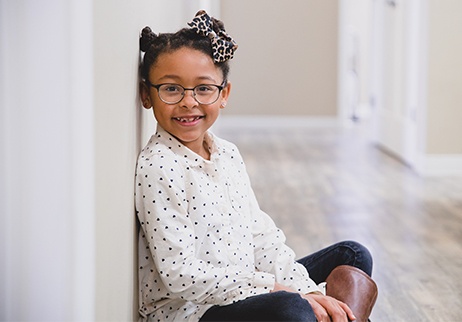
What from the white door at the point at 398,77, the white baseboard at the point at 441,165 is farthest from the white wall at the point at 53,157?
the white door at the point at 398,77

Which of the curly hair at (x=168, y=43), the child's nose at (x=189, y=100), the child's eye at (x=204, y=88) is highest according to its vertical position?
the curly hair at (x=168, y=43)

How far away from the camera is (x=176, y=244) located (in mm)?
1691

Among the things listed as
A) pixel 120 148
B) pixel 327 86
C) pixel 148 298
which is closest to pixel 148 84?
pixel 120 148

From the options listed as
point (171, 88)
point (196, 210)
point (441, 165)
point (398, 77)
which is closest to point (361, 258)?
point (196, 210)

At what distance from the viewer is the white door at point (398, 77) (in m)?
6.18

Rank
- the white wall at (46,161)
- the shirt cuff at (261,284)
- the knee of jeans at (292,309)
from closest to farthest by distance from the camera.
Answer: the white wall at (46,161)
the knee of jeans at (292,309)
the shirt cuff at (261,284)

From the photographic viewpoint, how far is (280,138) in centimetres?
816

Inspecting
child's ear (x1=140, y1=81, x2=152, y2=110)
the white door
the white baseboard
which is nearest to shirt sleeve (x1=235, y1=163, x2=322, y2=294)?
child's ear (x1=140, y1=81, x2=152, y2=110)

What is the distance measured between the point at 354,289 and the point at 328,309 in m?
0.17

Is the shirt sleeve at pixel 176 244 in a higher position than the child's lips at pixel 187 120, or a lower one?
lower

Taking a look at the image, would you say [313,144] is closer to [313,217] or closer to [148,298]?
[313,217]

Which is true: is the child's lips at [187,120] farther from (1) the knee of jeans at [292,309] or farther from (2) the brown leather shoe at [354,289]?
(2) the brown leather shoe at [354,289]

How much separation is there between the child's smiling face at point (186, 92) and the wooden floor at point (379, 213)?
1.10 meters

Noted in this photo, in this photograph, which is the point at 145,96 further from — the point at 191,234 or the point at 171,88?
the point at 191,234
